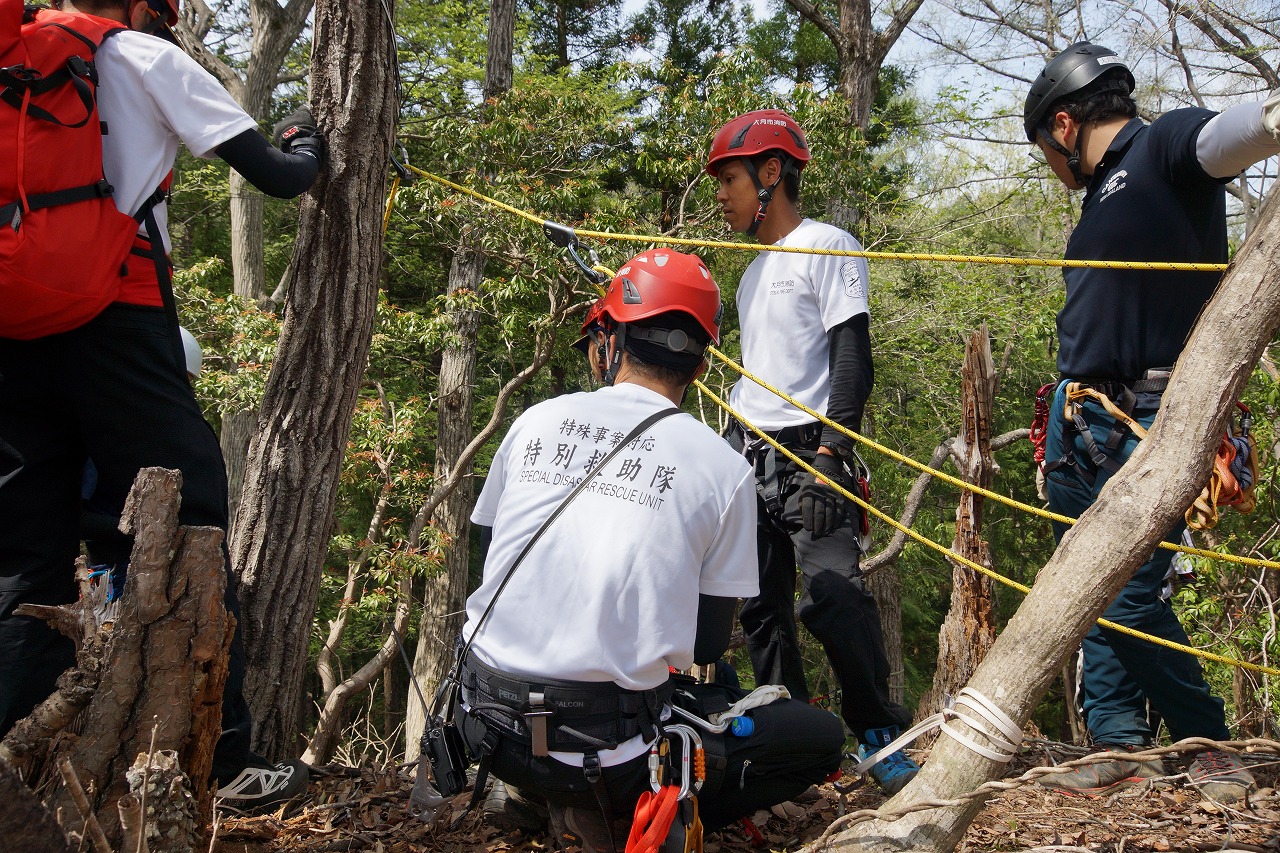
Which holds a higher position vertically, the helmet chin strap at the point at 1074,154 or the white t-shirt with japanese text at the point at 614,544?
the helmet chin strap at the point at 1074,154

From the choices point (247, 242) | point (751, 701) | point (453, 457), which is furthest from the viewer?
point (247, 242)

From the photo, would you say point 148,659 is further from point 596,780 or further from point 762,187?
point 762,187

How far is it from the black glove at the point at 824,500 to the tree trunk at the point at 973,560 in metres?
1.83

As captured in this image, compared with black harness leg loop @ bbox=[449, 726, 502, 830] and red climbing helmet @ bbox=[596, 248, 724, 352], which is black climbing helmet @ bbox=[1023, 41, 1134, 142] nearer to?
red climbing helmet @ bbox=[596, 248, 724, 352]

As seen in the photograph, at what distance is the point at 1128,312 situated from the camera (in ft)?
9.93

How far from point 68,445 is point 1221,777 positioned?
3.61m

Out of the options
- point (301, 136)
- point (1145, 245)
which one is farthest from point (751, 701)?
point (301, 136)

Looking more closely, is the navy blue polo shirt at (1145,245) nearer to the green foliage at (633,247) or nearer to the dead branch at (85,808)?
the green foliage at (633,247)

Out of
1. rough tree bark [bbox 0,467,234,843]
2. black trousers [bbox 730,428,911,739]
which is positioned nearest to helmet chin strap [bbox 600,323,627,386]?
black trousers [bbox 730,428,911,739]

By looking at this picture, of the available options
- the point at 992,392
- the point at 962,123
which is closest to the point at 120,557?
the point at 992,392

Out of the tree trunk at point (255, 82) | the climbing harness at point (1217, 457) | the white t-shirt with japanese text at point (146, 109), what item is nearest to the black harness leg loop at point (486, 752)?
the white t-shirt with japanese text at point (146, 109)

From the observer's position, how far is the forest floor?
8.89ft

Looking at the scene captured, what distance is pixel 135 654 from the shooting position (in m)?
1.87

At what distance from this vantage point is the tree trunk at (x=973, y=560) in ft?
17.1
